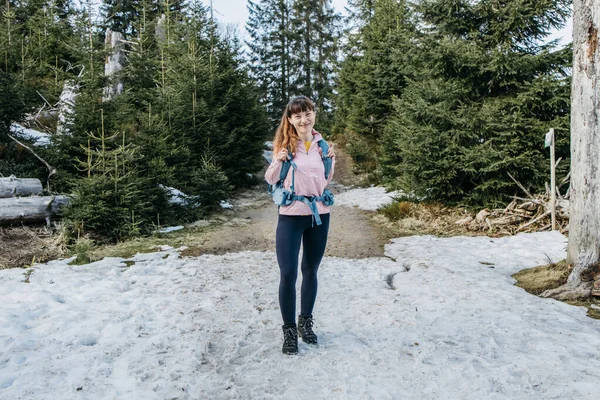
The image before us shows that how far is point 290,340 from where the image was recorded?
326 centimetres

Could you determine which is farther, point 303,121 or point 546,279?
point 546,279

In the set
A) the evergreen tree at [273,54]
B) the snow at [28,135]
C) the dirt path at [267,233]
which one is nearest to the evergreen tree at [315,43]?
the evergreen tree at [273,54]

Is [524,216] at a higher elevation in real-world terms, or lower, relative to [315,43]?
lower

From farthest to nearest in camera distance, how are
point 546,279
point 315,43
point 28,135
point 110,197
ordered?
point 315,43 < point 28,135 < point 110,197 < point 546,279

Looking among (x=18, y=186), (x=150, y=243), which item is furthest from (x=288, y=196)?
(x=18, y=186)

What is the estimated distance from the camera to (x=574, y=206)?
4.62m

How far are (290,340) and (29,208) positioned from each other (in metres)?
6.45

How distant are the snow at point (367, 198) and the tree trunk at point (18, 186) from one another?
27.5 ft

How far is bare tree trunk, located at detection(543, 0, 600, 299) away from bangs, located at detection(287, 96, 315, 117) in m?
3.50

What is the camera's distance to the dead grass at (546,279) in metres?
4.23

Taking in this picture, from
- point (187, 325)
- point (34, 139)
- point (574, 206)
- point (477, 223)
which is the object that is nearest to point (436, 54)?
point (477, 223)

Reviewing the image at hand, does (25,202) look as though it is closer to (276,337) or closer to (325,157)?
(276,337)

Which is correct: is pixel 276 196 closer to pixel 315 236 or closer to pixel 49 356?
pixel 315 236

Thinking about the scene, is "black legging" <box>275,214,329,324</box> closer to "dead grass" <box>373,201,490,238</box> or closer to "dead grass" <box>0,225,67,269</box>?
"dead grass" <box>0,225,67,269</box>
